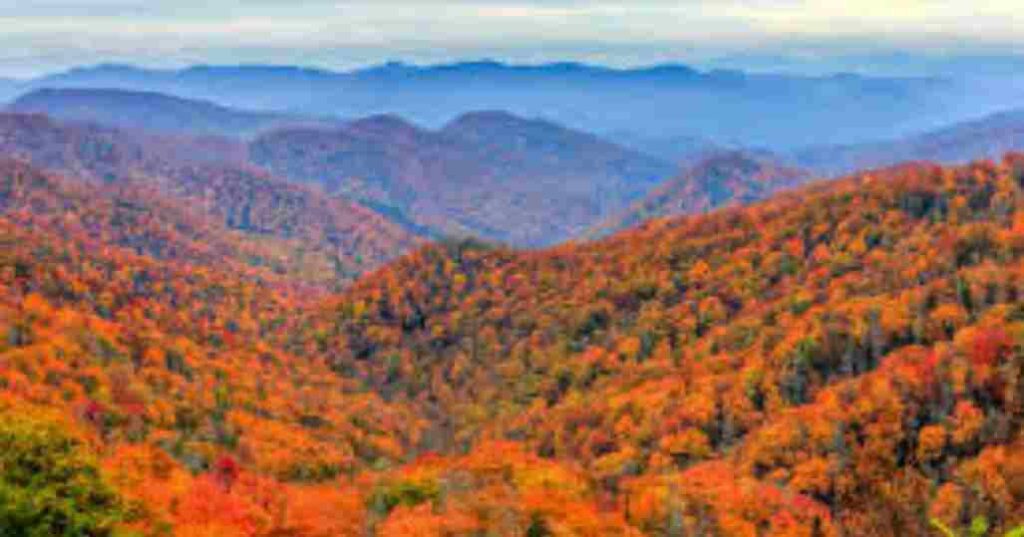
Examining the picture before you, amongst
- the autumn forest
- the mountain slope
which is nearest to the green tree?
the autumn forest

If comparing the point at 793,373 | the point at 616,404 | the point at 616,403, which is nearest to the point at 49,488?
the point at 793,373

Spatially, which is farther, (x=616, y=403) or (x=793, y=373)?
(x=616, y=403)

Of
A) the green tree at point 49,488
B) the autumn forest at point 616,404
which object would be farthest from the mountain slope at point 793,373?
the green tree at point 49,488

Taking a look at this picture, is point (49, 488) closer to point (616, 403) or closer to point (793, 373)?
point (793, 373)

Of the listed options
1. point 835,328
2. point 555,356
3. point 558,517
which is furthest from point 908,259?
point 558,517

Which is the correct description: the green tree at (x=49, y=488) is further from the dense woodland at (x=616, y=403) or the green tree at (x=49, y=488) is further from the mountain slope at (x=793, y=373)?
the mountain slope at (x=793, y=373)

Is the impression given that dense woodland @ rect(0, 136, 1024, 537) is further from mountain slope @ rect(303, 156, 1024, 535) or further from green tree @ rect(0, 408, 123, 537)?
mountain slope @ rect(303, 156, 1024, 535)

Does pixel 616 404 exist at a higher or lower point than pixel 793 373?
lower

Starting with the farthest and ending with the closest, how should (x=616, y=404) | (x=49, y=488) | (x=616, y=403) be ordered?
(x=616, y=403)
(x=616, y=404)
(x=49, y=488)

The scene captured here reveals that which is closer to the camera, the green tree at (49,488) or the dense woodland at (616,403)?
the green tree at (49,488)
